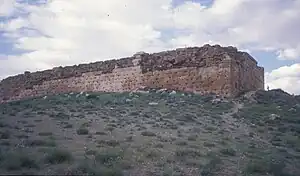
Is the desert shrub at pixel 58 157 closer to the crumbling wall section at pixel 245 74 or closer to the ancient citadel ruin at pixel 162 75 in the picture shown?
the ancient citadel ruin at pixel 162 75

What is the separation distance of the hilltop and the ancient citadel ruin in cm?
209

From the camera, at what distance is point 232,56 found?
22.6 meters

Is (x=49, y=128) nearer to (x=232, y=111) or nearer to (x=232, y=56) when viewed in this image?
(x=232, y=111)

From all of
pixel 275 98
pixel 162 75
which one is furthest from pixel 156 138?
pixel 275 98

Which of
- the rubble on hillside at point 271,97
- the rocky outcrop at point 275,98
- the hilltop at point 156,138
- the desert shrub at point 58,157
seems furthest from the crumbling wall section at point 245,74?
the desert shrub at point 58,157

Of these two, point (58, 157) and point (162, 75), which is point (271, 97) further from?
point (58, 157)

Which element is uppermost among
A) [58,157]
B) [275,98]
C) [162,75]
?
[162,75]

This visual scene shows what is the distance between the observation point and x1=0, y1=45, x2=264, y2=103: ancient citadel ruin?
22.7 m

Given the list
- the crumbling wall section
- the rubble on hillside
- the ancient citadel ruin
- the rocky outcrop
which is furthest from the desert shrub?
the rocky outcrop

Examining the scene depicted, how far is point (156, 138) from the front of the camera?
12.0 meters

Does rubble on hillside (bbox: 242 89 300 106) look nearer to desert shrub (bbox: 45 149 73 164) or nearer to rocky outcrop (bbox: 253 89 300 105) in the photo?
rocky outcrop (bbox: 253 89 300 105)

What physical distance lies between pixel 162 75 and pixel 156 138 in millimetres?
13402

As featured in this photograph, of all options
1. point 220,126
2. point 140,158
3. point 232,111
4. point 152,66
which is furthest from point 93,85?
point 140,158

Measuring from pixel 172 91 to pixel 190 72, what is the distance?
5.41 feet
